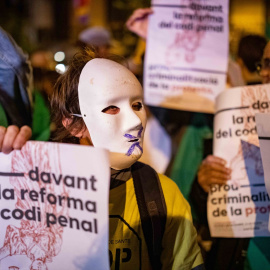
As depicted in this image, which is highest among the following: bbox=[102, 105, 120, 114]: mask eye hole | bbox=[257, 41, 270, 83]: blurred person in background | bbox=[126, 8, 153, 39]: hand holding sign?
bbox=[126, 8, 153, 39]: hand holding sign

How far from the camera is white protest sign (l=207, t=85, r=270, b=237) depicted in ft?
9.00

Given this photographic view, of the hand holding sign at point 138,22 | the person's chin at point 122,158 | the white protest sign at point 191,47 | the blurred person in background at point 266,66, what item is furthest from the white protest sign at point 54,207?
the hand holding sign at point 138,22

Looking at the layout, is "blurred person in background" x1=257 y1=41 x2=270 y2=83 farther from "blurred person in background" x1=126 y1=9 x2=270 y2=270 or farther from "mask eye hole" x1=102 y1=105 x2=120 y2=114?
"mask eye hole" x1=102 y1=105 x2=120 y2=114

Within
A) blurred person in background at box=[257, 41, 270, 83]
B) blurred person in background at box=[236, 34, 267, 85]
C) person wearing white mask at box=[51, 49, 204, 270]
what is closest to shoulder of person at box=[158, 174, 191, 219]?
person wearing white mask at box=[51, 49, 204, 270]

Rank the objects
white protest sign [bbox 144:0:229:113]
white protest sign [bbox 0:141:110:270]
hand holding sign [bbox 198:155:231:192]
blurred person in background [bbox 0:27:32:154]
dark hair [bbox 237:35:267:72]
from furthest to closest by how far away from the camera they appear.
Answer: dark hair [bbox 237:35:267:72] < white protest sign [bbox 144:0:229:113] < hand holding sign [bbox 198:155:231:192] < blurred person in background [bbox 0:27:32:154] < white protest sign [bbox 0:141:110:270]

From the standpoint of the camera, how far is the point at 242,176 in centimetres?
278

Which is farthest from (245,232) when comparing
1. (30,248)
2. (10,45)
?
(10,45)

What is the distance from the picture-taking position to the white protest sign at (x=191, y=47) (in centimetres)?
356

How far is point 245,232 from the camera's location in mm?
Answer: 2760

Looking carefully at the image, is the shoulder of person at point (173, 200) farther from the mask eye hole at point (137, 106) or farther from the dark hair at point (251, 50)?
the dark hair at point (251, 50)

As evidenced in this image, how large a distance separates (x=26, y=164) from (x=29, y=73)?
1077 mm

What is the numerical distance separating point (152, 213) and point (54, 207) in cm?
40

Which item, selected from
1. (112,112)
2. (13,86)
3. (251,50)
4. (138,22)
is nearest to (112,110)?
(112,112)

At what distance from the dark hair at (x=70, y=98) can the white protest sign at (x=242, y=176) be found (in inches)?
32.7
